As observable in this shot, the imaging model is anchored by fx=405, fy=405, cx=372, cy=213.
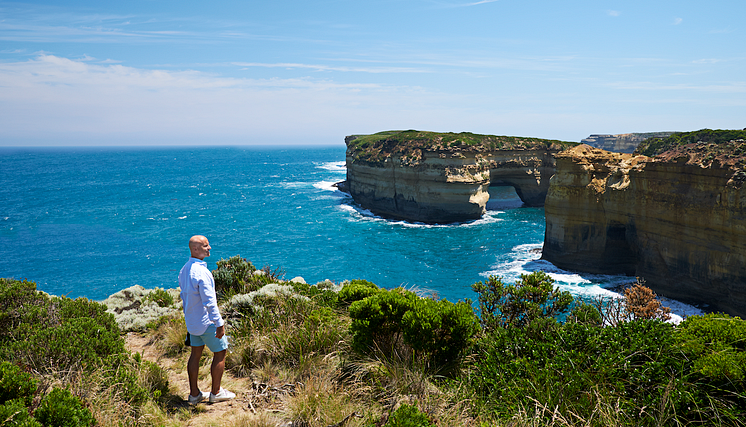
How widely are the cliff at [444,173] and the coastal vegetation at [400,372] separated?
1689 inches

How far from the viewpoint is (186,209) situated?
62000 mm

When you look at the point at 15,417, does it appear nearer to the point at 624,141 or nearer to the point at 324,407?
the point at 324,407

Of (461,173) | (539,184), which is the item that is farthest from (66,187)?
(539,184)

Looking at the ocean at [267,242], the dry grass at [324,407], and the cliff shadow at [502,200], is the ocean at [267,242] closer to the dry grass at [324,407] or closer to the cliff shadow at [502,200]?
the cliff shadow at [502,200]

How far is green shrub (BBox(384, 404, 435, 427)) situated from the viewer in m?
3.86

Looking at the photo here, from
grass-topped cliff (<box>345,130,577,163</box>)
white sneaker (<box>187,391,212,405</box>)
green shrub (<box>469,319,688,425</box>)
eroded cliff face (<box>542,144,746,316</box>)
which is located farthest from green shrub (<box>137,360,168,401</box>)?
grass-topped cliff (<box>345,130,577,163</box>)

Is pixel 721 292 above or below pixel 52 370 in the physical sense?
below

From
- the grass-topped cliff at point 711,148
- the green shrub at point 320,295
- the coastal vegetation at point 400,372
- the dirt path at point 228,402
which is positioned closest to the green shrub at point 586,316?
the coastal vegetation at point 400,372

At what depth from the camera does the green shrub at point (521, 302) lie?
7805 millimetres

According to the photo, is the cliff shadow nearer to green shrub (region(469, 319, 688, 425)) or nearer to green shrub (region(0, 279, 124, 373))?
green shrub (region(469, 319, 688, 425))

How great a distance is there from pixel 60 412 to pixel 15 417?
329 mm

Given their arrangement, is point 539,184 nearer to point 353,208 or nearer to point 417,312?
point 353,208

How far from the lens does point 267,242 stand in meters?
42.3

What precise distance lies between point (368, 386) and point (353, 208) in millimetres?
53749
